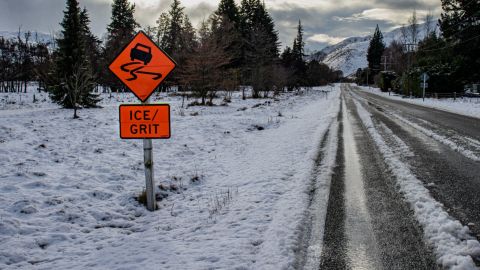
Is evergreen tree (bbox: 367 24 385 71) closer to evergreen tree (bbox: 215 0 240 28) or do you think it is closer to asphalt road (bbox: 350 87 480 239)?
evergreen tree (bbox: 215 0 240 28)

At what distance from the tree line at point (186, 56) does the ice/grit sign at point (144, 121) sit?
8766 millimetres

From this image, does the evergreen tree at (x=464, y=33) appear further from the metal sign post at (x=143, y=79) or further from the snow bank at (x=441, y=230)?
the metal sign post at (x=143, y=79)

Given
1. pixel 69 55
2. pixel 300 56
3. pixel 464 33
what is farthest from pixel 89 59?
pixel 300 56

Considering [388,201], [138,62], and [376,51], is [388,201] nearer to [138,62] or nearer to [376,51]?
[138,62]

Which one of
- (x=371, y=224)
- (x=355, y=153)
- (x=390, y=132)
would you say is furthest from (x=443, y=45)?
(x=371, y=224)

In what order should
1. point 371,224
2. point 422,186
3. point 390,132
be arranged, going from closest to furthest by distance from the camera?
point 371,224
point 422,186
point 390,132

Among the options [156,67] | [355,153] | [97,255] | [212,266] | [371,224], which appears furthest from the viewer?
[355,153]

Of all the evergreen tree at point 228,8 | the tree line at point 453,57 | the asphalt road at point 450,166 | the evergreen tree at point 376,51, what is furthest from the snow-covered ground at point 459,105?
the evergreen tree at point 376,51

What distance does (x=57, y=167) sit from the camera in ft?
24.0

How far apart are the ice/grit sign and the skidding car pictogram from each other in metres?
0.64

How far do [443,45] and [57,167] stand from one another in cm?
5149

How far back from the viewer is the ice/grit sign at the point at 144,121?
4.80 meters

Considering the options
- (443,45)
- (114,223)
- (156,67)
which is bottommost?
(114,223)

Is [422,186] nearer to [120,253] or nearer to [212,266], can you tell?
[212,266]
